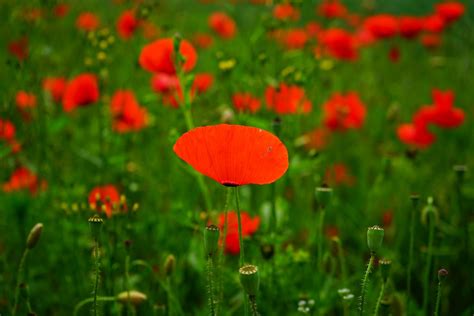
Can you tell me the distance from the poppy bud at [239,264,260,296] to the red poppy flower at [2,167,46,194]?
59.0 inches

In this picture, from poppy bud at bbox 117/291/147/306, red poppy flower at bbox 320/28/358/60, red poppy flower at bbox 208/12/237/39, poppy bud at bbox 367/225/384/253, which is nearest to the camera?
poppy bud at bbox 367/225/384/253

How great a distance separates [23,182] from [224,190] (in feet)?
2.99

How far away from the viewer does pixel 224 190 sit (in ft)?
6.86

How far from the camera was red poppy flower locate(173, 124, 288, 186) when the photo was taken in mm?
1165

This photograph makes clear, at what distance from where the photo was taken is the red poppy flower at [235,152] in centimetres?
117

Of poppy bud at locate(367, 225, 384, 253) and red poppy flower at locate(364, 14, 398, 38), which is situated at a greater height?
red poppy flower at locate(364, 14, 398, 38)

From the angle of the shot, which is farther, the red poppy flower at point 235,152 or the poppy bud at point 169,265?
the poppy bud at point 169,265

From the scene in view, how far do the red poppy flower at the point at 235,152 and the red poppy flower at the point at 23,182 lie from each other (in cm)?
138

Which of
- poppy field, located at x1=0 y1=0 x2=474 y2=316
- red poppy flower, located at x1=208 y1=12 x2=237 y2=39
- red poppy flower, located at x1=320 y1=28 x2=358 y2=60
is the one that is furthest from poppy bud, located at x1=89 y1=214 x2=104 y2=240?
red poppy flower, located at x1=208 y1=12 x2=237 y2=39

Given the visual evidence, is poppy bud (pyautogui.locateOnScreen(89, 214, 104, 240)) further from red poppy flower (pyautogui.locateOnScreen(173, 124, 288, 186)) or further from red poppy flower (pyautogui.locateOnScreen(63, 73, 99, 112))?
red poppy flower (pyautogui.locateOnScreen(63, 73, 99, 112))

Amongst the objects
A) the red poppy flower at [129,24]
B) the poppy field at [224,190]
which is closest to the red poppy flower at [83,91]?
the poppy field at [224,190]

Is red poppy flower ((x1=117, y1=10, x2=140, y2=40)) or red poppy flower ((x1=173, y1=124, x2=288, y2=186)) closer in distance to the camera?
red poppy flower ((x1=173, y1=124, x2=288, y2=186))

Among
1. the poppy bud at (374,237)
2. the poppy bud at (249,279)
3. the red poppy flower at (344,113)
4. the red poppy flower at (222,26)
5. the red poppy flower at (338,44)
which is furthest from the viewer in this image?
the red poppy flower at (222,26)

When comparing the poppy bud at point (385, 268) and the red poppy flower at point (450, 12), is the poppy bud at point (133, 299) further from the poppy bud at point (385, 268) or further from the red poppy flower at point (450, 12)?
the red poppy flower at point (450, 12)
